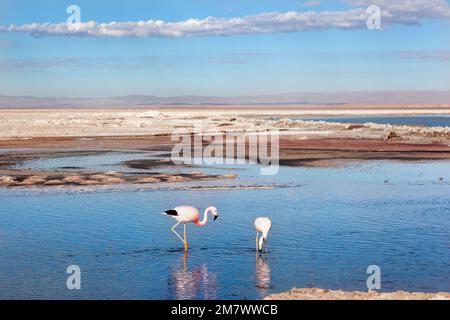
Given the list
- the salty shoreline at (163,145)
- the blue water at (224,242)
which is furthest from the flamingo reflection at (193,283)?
the salty shoreline at (163,145)

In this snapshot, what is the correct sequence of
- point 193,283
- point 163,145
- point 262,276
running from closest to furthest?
point 193,283, point 262,276, point 163,145

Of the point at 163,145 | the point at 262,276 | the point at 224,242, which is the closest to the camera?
the point at 262,276

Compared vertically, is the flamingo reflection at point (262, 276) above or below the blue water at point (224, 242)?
above

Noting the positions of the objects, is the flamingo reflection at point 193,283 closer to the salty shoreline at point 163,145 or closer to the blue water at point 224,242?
the blue water at point 224,242

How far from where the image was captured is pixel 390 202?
72.4 ft

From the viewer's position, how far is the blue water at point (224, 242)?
12430mm

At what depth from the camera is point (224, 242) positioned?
15938 millimetres

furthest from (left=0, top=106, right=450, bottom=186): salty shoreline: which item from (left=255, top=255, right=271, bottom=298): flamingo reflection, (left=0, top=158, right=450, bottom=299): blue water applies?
(left=255, top=255, right=271, bottom=298): flamingo reflection

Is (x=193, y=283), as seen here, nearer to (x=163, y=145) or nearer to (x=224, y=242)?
(x=224, y=242)

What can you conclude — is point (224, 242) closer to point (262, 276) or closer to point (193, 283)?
point (262, 276)

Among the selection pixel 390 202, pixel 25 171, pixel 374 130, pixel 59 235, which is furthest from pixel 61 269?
pixel 374 130

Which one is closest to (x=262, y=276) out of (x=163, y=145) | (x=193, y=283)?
(x=193, y=283)

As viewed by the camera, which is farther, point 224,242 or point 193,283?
point 224,242

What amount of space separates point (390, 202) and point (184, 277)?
35.7ft
